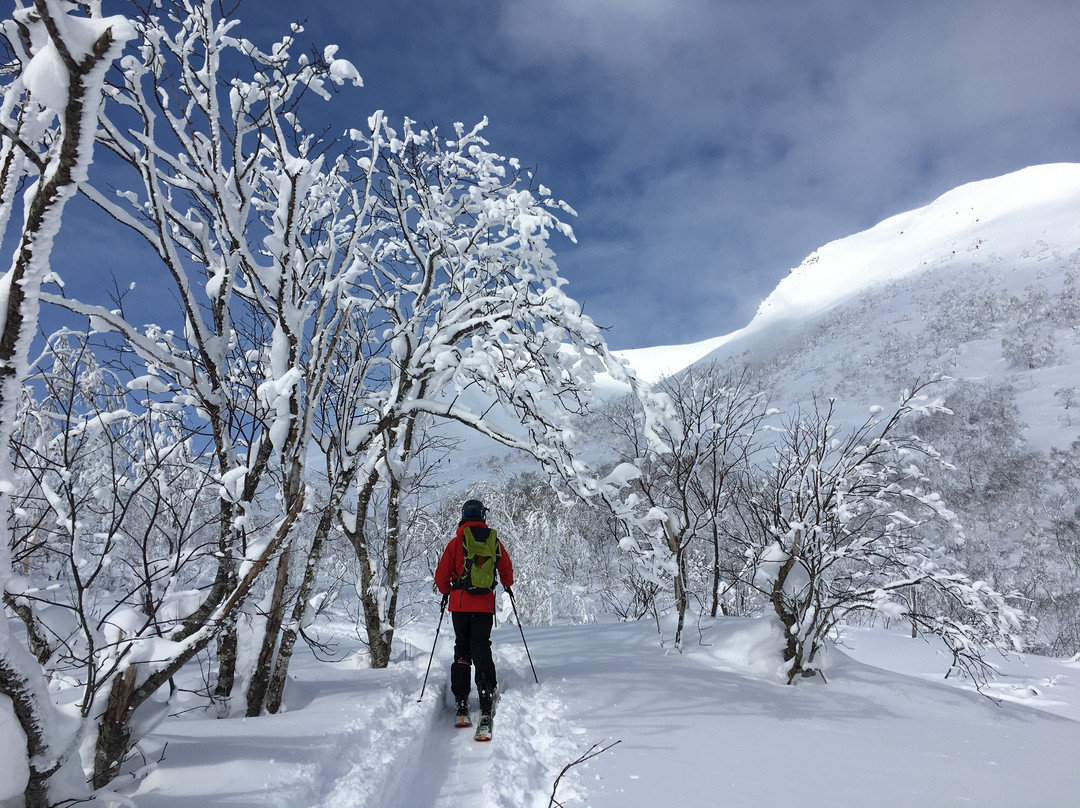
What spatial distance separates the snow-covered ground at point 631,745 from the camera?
Result: 8.25 feet

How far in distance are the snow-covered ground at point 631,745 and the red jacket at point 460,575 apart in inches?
33.9

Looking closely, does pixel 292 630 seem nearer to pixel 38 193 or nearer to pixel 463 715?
pixel 463 715

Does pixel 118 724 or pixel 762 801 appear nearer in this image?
pixel 118 724

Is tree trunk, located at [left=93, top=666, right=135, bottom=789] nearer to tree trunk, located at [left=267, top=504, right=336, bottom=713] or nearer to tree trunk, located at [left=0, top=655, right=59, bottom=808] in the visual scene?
tree trunk, located at [left=0, top=655, right=59, bottom=808]

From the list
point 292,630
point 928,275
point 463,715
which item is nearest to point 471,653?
point 463,715

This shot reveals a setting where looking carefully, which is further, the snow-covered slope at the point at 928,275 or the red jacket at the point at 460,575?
the snow-covered slope at the point at 928,275

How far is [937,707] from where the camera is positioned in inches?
184

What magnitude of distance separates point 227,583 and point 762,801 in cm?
305

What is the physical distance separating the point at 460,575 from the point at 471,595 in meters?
0.20

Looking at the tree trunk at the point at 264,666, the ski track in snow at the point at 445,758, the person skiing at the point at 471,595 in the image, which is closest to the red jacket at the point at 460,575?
the person skiing at the point at 471,595

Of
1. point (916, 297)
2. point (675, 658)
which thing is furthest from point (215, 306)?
point (916, 297)

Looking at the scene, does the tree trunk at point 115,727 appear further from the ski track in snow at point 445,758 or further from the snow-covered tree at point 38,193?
the ski track in snow at point 445,758

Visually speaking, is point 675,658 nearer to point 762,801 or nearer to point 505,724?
point 505,724

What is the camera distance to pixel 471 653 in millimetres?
4375
